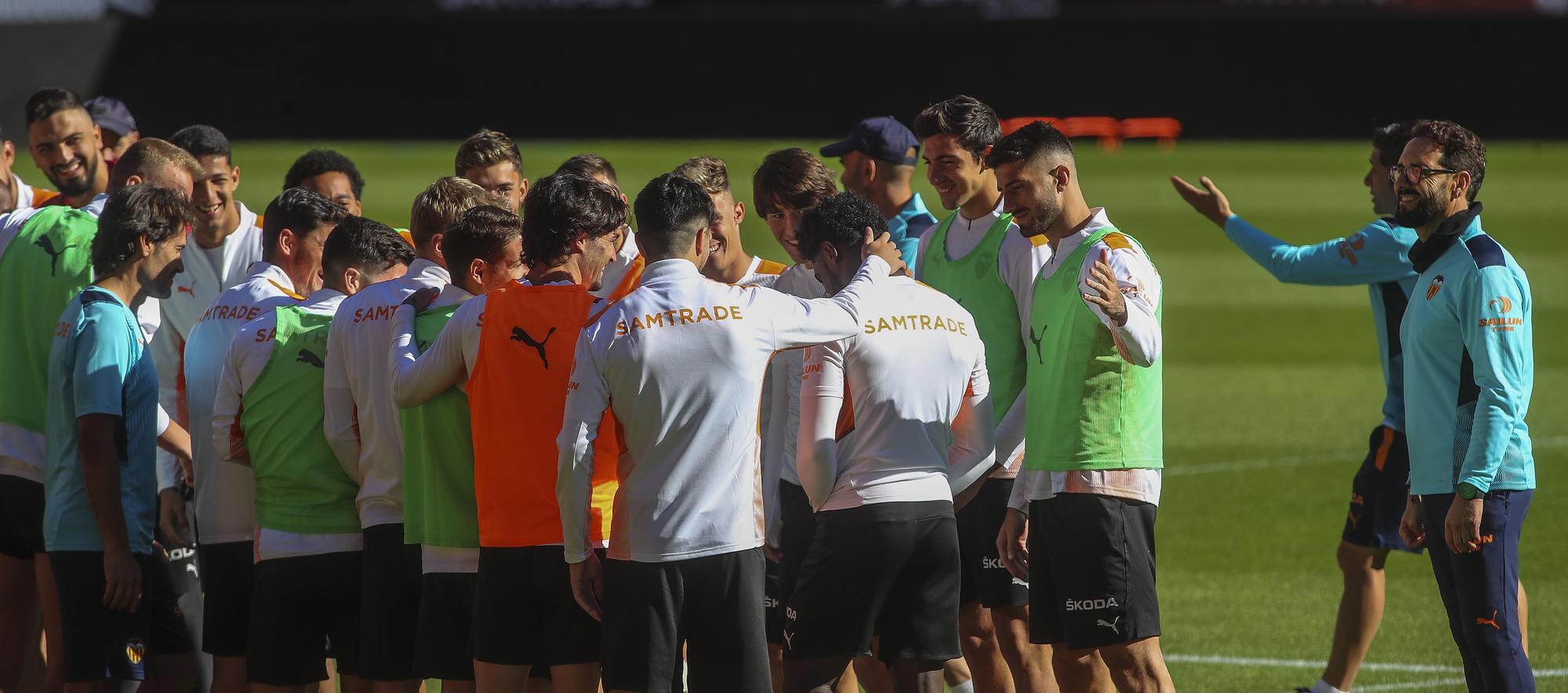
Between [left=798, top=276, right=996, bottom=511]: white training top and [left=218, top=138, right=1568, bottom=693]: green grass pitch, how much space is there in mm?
2627

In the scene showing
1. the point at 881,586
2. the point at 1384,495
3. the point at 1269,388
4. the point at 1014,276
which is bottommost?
the point at 881,586

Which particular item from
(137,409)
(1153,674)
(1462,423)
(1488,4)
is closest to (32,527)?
(137,409)

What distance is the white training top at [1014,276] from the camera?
558 centimetres

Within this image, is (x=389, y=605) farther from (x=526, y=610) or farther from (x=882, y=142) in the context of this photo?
(x=882, y=142)

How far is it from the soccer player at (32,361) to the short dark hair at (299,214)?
509 mm

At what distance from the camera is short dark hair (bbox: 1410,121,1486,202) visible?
205 inches

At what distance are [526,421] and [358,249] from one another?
1099 mm

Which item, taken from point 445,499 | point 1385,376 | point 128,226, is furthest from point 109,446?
point 1385,376

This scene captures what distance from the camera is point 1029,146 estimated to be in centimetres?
506

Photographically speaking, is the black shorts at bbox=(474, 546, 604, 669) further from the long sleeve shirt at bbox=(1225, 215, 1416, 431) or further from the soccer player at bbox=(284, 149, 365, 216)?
the long sleeve shirt at bbox=(1225, 215, 1416, 431)

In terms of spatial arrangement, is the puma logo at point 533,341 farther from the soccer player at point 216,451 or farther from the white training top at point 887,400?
the soccer player at point 216,451

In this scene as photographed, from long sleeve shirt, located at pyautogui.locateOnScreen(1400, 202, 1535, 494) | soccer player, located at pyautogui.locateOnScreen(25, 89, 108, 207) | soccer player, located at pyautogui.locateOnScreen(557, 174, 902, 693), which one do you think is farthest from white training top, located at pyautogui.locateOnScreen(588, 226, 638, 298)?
long sleeve shirt, located at pyautogui.locateOnScreen(1400, 202, 1535, 494)

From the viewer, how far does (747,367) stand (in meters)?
4.36

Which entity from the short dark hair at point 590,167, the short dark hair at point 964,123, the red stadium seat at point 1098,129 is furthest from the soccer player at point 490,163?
the red stadium seat at point 1098,129
